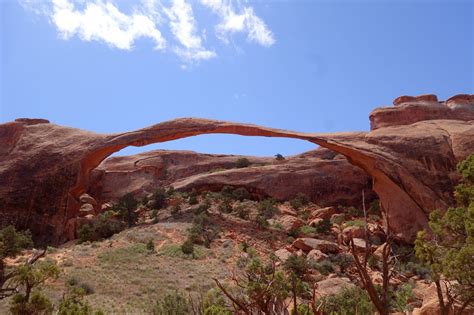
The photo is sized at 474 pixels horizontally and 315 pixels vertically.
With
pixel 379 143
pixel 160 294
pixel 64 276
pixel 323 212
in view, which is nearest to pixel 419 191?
pixel 379 143

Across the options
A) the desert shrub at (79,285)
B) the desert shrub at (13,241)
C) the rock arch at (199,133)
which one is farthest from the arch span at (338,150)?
the desert shrub at (79,285)

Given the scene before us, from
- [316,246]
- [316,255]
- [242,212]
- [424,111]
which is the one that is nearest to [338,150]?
[316,246]

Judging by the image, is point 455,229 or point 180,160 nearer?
point 455,229

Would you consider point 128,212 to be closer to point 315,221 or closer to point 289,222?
point 289,222

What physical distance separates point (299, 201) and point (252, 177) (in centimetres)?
405

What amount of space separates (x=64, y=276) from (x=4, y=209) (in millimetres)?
9325

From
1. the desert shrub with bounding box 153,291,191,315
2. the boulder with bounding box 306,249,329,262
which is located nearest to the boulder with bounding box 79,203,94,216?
the boulder with bounding box 306,249,329,262

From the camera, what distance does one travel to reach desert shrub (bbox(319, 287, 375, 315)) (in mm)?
9750

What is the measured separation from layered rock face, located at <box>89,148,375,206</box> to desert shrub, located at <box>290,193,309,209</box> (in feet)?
2.13

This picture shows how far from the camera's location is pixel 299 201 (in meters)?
24.9

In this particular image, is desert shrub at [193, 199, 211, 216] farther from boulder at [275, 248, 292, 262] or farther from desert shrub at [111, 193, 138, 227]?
boulder at [275, 248, 292, 262]

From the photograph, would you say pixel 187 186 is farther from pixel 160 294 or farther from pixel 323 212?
pixel 160 294

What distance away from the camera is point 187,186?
2775 centimetres

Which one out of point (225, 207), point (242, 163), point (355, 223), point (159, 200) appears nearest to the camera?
point (355, 223)
